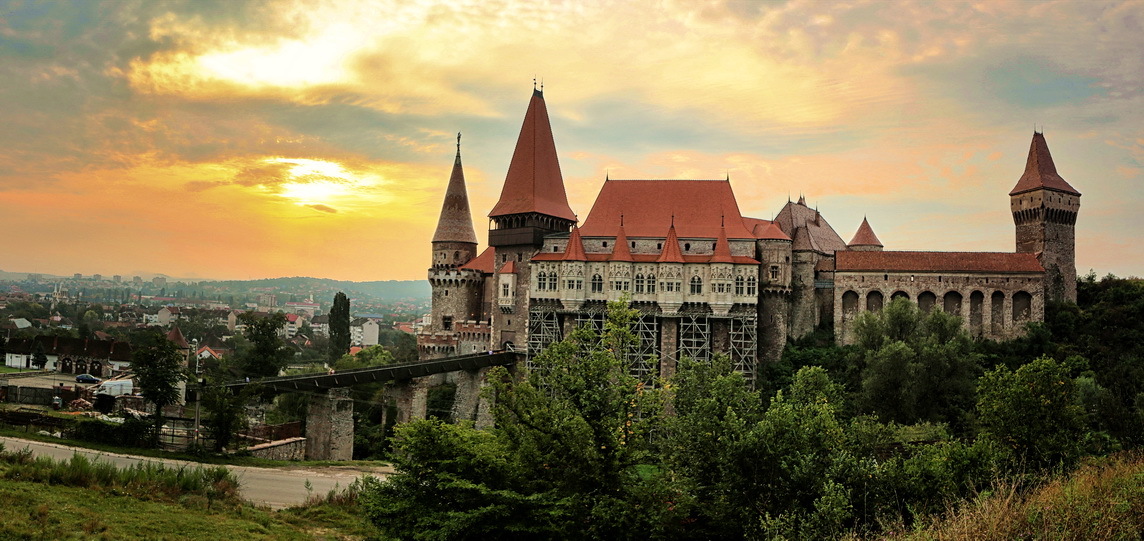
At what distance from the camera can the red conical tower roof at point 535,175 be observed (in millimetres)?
52875

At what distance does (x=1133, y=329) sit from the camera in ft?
154

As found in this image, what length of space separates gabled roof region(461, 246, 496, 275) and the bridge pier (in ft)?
74.9

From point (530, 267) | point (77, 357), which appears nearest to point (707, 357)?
point (530, 267)

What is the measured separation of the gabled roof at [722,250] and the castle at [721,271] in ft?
0.24

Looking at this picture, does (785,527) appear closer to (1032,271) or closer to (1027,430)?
(1027,430)

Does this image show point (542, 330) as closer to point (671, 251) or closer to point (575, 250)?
point (575, 250)

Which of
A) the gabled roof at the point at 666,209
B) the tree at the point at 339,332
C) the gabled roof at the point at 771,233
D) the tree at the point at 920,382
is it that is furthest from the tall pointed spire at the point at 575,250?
the tree at the point at 339,332

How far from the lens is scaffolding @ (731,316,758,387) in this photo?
46188 mm

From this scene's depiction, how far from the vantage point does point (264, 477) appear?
26.0 meters

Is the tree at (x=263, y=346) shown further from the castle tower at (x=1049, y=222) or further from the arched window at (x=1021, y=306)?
the castle tower at (x=1049, y=222)

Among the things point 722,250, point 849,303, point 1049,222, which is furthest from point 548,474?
point 1049,222

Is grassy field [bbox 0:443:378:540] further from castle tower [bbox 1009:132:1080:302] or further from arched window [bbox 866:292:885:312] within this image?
castle tower [bbox 1009:132:1080:302]

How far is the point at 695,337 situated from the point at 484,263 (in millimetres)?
17991

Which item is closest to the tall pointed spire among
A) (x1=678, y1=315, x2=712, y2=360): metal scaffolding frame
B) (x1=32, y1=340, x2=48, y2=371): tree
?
(x1=678, y1=315, x2=712, y2=360): metal scaffolding frame
